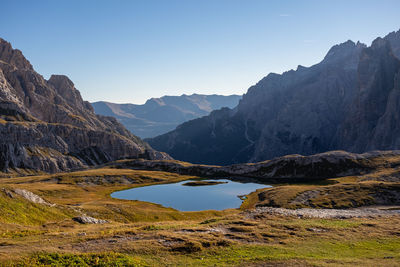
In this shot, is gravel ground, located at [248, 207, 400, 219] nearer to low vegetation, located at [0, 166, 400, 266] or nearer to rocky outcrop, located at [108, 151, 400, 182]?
low vegetation, located at [0, 166, 400, 266]

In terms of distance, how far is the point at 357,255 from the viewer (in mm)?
32281

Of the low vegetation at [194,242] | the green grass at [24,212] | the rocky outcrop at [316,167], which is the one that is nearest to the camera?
the low vegetation at [194,242]

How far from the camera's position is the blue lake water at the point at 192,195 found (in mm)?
99025

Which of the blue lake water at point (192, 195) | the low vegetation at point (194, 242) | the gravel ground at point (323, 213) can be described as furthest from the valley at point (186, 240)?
the blue lake water at point (192, 195)

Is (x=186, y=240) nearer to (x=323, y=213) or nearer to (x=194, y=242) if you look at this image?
(x=194, y=242)

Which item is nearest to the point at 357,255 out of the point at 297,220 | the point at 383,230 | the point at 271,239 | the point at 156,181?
the point at 271,239

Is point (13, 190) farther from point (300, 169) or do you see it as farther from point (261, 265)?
point (300, 169)

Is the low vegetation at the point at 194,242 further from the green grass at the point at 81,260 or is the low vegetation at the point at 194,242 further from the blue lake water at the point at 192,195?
the blue lake water at the point at 192,195

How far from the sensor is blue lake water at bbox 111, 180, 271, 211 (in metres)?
99.0

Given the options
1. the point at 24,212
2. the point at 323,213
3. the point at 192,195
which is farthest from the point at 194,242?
the point at 192,195

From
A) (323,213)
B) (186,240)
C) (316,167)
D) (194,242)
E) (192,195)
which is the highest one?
(194,242)

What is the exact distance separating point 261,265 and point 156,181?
134m

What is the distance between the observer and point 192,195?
11719 cm

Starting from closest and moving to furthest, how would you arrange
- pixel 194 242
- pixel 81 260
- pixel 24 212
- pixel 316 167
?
pixel 81 260, pixel 194 242, pixel 24 212, pixel 316 167
